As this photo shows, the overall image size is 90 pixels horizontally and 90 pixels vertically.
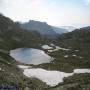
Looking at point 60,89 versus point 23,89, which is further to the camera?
point 23,89

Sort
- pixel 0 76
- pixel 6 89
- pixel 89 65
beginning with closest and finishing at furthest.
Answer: pixel 6 89
pixel 0 76
pixel 89 65

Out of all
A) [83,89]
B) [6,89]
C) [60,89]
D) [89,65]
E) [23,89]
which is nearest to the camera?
[6,89]

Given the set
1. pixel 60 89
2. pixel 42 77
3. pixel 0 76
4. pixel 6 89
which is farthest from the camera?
pixel 42 77

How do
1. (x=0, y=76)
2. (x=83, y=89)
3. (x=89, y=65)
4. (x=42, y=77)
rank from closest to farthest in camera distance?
(x=83, y=89), (x=0, y=76), (x=42, y=77), (x=89, y=65)

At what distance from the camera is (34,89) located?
32.9 meters

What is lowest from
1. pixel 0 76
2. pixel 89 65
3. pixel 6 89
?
pixel 6 89

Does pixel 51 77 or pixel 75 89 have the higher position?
pixel 51 77

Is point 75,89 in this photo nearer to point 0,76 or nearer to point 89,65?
point 0,76

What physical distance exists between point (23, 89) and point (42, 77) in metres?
18.3

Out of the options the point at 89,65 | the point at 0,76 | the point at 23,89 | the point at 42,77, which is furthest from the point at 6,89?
the point at 89,65

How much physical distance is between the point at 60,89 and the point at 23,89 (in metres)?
6.09

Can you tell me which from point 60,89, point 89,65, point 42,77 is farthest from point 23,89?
point 89,65

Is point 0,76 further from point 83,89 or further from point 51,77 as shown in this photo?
point 83,89

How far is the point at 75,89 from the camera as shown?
25438 mm
